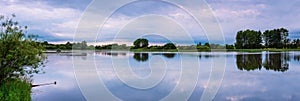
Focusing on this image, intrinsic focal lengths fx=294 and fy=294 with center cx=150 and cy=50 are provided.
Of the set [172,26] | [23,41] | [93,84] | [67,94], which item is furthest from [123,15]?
[23,41]

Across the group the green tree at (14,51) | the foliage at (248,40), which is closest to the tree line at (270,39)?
the foliage at (248,40)

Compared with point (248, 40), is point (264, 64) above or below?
below

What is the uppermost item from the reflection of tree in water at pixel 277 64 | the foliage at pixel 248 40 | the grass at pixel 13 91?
the foliage at pixel 248 40

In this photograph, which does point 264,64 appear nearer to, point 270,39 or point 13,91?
point 13,91

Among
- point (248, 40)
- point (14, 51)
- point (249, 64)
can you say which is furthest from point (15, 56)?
point (248, 40)

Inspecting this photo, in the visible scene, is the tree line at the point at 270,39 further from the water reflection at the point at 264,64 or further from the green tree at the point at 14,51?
the green tree at the point at 14,51

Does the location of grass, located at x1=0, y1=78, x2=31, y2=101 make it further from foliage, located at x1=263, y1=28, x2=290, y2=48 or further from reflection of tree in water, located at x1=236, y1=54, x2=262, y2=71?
foliage, located at x1=263, y1=28, x2=290, y2=48

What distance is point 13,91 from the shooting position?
11.1 metres

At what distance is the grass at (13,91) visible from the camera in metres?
10.5

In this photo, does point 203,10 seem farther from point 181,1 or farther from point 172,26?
point 172,26

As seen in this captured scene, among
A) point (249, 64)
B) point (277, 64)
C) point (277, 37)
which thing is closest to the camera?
point (277, 64)

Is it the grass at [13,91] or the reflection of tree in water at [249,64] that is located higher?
the grass at [13,91]

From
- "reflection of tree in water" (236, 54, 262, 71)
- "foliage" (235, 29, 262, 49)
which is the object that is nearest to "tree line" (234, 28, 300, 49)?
"foliage" (235, 29, 262, 49)

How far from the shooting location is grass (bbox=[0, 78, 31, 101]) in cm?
1050
